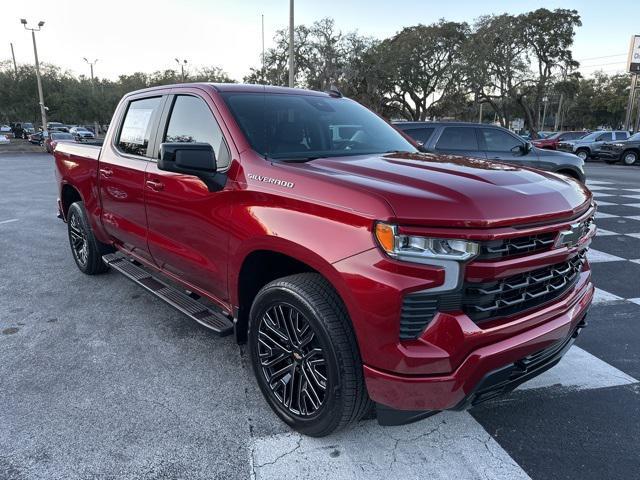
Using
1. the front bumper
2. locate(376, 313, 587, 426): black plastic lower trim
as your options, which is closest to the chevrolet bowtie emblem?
the front bumper

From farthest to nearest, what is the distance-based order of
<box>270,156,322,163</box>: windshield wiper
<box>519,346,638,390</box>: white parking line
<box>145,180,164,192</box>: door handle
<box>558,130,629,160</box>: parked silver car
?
1. <box>558,130,629,160</box>: parked silver car
2. <box>145,180,164,192</box>: door handle
3. <box>519,346,638,390</box>: white parking line
4. <box>270,156,322,163</box>: windshield wiper

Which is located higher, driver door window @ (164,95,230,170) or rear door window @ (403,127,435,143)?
driver door window @ (164,95,230,170)

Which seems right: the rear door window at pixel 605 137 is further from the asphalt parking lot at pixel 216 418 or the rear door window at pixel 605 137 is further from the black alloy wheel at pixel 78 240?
the black alloy wheel at pixel 78 240

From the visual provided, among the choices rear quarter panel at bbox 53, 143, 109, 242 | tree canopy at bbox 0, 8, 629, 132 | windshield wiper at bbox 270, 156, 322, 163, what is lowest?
rear quarter panel at bbox 53, 143, 109, 242

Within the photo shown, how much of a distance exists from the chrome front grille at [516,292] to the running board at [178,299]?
1584 millimetres

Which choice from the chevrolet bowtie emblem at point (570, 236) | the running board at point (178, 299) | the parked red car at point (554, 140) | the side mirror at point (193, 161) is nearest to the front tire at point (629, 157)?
the parked red car at point (554, 140)

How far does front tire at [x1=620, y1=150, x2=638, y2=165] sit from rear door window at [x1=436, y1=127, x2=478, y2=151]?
63.2ft

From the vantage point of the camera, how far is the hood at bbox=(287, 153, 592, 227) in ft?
6.65

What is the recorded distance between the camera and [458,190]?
216cm

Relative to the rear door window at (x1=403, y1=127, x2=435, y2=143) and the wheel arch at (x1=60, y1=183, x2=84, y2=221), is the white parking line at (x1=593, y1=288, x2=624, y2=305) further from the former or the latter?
the wheel arch at (x1=60, y1=183, x2=84, y2=221)

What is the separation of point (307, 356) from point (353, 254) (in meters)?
0.68

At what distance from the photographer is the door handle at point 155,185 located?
3436mm

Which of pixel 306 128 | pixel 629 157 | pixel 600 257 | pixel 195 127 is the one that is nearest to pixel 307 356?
pixel 306 128

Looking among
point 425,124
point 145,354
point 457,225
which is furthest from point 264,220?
point 425,124
